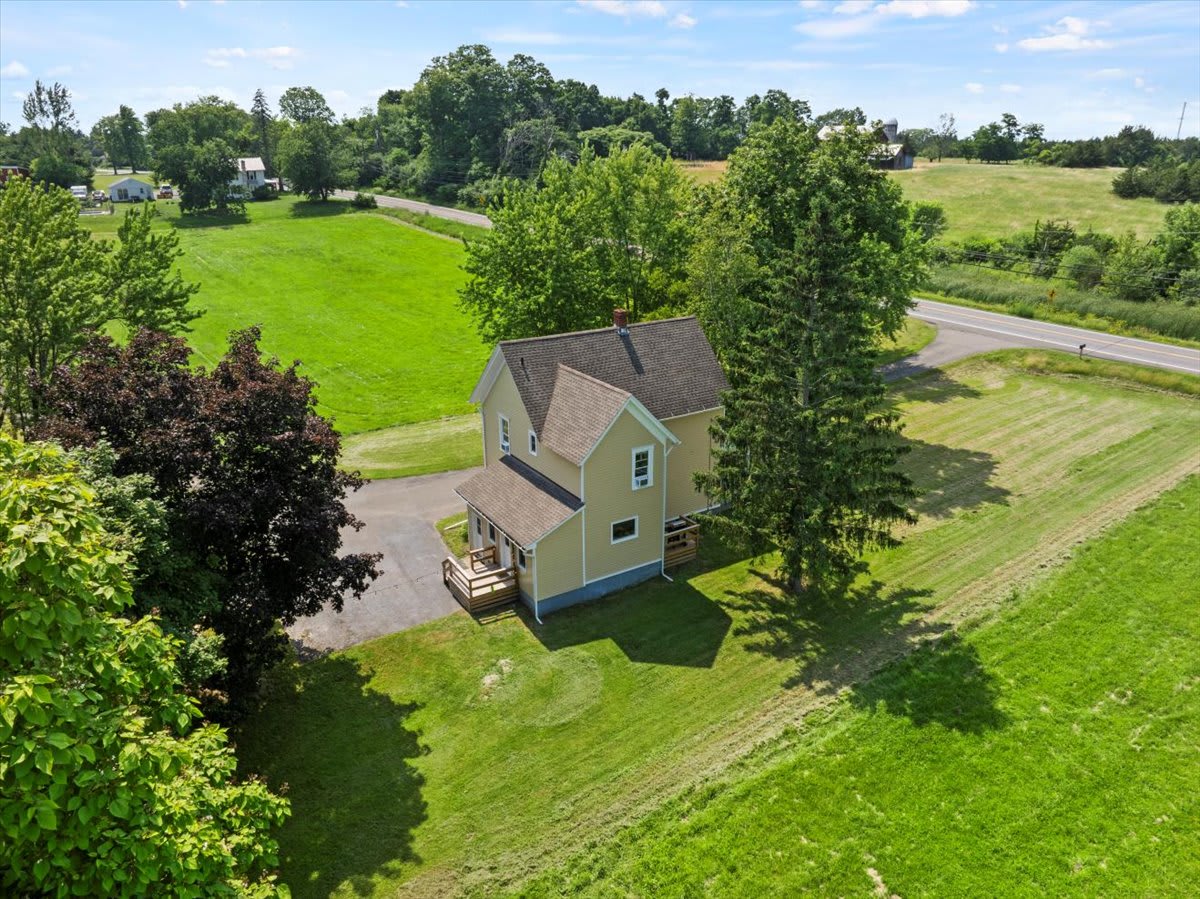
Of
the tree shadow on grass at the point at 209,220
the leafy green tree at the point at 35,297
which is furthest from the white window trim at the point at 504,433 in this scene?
the tree shadow on grass at the point at 209,220

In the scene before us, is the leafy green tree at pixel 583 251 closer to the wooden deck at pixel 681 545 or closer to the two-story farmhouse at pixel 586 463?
the two-story farmhouse at pixel 586 463

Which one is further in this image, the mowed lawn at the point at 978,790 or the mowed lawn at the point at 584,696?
the mowed lawn at the point at 584,696

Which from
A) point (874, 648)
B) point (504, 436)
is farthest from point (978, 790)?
point (504, 436)

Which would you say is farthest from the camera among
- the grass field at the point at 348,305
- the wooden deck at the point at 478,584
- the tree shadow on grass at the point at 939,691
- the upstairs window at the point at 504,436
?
the grass field at the point at 348,305

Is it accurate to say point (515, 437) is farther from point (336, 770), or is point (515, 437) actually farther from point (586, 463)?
Answer: point (336, 770)

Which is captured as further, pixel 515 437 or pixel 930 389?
pixel 930 389

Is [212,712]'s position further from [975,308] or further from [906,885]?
[975,308]
